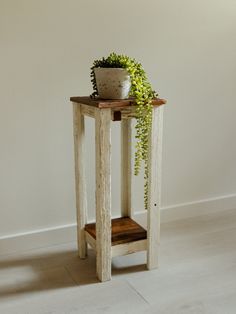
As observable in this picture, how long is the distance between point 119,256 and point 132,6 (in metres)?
1.35

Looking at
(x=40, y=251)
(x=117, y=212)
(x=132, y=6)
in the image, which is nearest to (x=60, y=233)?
(x=40, y=251)

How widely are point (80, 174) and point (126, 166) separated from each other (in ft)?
0.83

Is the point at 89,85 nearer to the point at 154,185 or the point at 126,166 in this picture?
the point at 126,166

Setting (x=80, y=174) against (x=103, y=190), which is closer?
(x=103, y=190)

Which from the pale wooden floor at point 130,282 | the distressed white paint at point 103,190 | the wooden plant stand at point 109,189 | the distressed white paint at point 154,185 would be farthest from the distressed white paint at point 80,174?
the distressed white paint at point 154,185

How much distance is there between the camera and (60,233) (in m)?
2.33

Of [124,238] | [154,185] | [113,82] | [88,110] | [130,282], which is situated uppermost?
[113,82]

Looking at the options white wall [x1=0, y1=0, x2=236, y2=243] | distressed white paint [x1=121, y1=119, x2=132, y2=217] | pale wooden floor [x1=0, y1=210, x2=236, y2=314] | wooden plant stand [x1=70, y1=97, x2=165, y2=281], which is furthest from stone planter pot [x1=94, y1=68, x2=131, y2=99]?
pale wooden floor [x1=0, y1=210, x2=236, y2=314]

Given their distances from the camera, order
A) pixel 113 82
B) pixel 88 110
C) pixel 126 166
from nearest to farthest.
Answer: pixel 113 82, pixel 88 110, pixel 126 166

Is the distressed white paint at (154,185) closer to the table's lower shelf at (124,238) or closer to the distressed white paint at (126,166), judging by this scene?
the table's lower shelf at (124,238)

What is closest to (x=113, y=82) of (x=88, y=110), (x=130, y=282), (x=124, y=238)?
(x=88, y=110)

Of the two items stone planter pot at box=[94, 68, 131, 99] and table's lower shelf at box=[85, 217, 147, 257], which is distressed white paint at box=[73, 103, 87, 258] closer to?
table's lower shelf at box=[85, 217, 147, 257]

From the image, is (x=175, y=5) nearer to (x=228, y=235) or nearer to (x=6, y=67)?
(x=6, y=67)

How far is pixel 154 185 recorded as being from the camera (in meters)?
1.93
